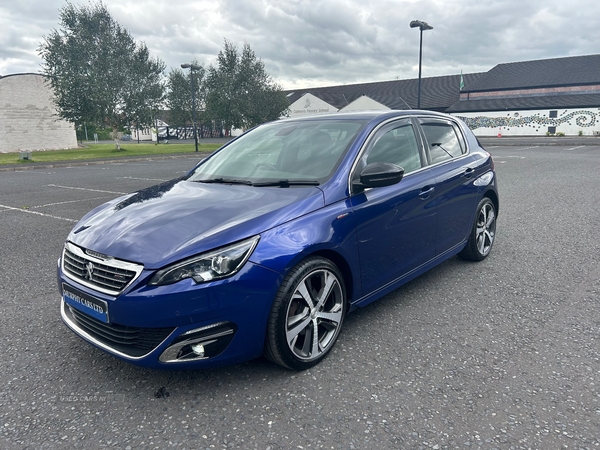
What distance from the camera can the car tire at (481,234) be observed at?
4.61 metres

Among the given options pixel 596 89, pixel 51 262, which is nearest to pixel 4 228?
pixel 51 262

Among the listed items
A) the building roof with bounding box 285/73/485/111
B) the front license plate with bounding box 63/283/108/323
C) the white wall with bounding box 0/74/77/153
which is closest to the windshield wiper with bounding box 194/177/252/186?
the front license plate with bounding box 63/283/108/323

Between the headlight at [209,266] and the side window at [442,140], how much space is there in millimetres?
2301

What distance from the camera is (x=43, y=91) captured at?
38.0m

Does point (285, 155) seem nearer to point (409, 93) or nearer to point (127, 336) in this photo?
point (127, 336)

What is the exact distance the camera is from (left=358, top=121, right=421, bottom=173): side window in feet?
11.1

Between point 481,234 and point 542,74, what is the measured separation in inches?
2440

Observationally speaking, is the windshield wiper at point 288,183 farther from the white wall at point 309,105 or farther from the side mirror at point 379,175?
the white wall at point 309,105

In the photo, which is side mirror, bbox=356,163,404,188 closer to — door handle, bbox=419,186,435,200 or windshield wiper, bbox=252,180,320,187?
windshield wiper, bbox=252,180,320,187

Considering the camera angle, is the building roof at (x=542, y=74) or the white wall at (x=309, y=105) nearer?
the building roof at (x=542, y=74)

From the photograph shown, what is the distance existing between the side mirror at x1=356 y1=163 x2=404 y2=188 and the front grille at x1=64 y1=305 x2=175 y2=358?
1.57 meters

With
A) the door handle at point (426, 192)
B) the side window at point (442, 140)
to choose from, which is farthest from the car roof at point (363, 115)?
the door handle at point (426, 192)

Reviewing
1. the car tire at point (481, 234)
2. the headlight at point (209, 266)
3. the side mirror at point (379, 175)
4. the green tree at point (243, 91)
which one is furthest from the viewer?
the green tree at point (243, 91)

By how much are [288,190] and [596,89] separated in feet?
202
